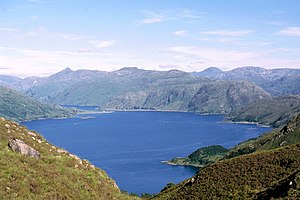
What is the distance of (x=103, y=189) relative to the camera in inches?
1328

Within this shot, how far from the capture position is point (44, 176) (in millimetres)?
29703

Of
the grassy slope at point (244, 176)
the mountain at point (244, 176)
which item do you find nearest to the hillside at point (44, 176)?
the mountain at point (244, 176)

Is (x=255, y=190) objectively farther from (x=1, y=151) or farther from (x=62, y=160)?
(x=1, y=151)

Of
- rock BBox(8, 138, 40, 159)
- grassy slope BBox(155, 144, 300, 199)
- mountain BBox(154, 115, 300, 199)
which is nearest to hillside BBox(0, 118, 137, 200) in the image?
rock BBox(8, 138, 40, 159)

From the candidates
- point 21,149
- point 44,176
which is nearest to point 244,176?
point 21,149

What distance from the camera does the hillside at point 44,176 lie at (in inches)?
1065

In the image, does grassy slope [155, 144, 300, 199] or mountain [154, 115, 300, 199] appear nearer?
mountain [154, 115, 300, 199]

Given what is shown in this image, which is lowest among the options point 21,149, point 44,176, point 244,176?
point 244,176

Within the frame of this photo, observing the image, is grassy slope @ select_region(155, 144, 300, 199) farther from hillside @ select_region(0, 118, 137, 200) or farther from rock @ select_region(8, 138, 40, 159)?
rock @ select_region(8, 138, 40, 159)

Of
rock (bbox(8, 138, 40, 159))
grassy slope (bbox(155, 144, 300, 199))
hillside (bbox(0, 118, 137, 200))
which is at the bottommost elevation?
grassy slope (bbox(155, 144, 300, 199))

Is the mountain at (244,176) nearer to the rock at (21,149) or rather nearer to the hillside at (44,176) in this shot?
the hillside at (44,176)

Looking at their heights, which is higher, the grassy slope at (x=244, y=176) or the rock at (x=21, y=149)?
the rock at (x=21, y=149)

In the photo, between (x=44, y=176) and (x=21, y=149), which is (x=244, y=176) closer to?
(x=21, y=149)

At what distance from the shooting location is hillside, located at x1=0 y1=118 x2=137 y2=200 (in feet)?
88.7
